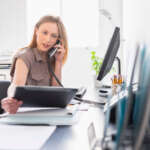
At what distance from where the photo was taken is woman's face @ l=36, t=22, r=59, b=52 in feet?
5.06

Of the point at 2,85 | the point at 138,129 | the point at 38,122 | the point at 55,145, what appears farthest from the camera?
the point at 2,85

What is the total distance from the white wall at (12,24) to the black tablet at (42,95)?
129 inches

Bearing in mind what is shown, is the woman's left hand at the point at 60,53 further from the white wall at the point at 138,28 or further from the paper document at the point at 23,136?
the paper document at the point at 23,136

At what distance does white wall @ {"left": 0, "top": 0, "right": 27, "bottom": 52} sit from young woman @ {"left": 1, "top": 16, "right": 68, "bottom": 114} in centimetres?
226

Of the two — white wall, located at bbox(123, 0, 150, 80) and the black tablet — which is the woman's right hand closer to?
the black tablet

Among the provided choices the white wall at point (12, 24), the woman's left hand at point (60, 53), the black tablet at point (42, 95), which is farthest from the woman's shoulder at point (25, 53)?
the white wall at point (12, 24)

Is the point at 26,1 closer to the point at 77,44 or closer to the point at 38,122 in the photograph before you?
the point at 77,44

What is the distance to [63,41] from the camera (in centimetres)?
168

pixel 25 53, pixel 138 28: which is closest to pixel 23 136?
pixel 138 28

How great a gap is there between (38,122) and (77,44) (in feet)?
10.8

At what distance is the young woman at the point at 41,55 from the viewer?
4.97ft

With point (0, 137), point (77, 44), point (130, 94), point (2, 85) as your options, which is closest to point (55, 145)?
point (0, 137)

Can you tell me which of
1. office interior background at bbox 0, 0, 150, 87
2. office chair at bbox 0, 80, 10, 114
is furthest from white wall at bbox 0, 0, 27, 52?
office chair at bbox 0, 80, 10, 114

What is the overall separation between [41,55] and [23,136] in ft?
3.71
